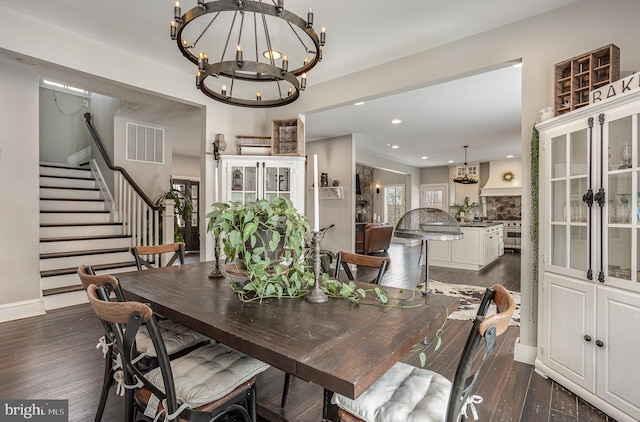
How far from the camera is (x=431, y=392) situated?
119 cm

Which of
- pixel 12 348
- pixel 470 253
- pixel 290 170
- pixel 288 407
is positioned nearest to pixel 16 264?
pixel 12 348

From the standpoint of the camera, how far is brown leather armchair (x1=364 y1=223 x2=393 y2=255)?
26.8 feet

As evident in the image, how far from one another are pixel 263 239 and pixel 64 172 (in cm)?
629

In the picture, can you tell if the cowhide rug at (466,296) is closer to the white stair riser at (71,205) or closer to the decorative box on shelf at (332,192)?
the decorative box on shelf at (332,192)

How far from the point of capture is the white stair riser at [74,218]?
466cm

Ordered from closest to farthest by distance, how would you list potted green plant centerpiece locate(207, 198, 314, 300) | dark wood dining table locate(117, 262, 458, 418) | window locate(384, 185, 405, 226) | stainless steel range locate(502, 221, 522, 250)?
dark wood dining table locate(117, 262, 458, 418)
potted green plant centerpiece locate(207, 198, 314, 300)
stainless steel range locate(502, 221, 522, 250)
window locate(384, 185, 405, 226)

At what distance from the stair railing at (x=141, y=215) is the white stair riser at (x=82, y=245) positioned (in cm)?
17

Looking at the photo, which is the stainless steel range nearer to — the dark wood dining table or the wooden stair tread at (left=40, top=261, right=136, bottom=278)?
the dark wood dining table

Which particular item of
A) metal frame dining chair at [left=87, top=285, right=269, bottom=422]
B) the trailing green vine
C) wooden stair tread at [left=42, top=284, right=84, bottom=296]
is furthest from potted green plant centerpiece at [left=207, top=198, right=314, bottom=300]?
wooden stair tread at [left=42, top=284, right=84, bottom=296]

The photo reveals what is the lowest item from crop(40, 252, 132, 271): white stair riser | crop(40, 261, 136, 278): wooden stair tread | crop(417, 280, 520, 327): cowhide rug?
crop(417, 280, 520, 327): cowhide rug

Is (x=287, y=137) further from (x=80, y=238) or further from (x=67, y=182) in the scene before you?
(x=67, y=182)

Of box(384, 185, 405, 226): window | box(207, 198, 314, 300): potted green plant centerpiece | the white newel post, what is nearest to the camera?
box(207, 198, 314, 300): potted green plant centerpiece

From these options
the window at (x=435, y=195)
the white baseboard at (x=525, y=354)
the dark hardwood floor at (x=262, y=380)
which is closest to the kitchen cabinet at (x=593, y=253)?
the white baseboard at (x=525, y=354)

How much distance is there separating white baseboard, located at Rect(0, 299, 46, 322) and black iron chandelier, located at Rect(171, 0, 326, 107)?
123 inches
